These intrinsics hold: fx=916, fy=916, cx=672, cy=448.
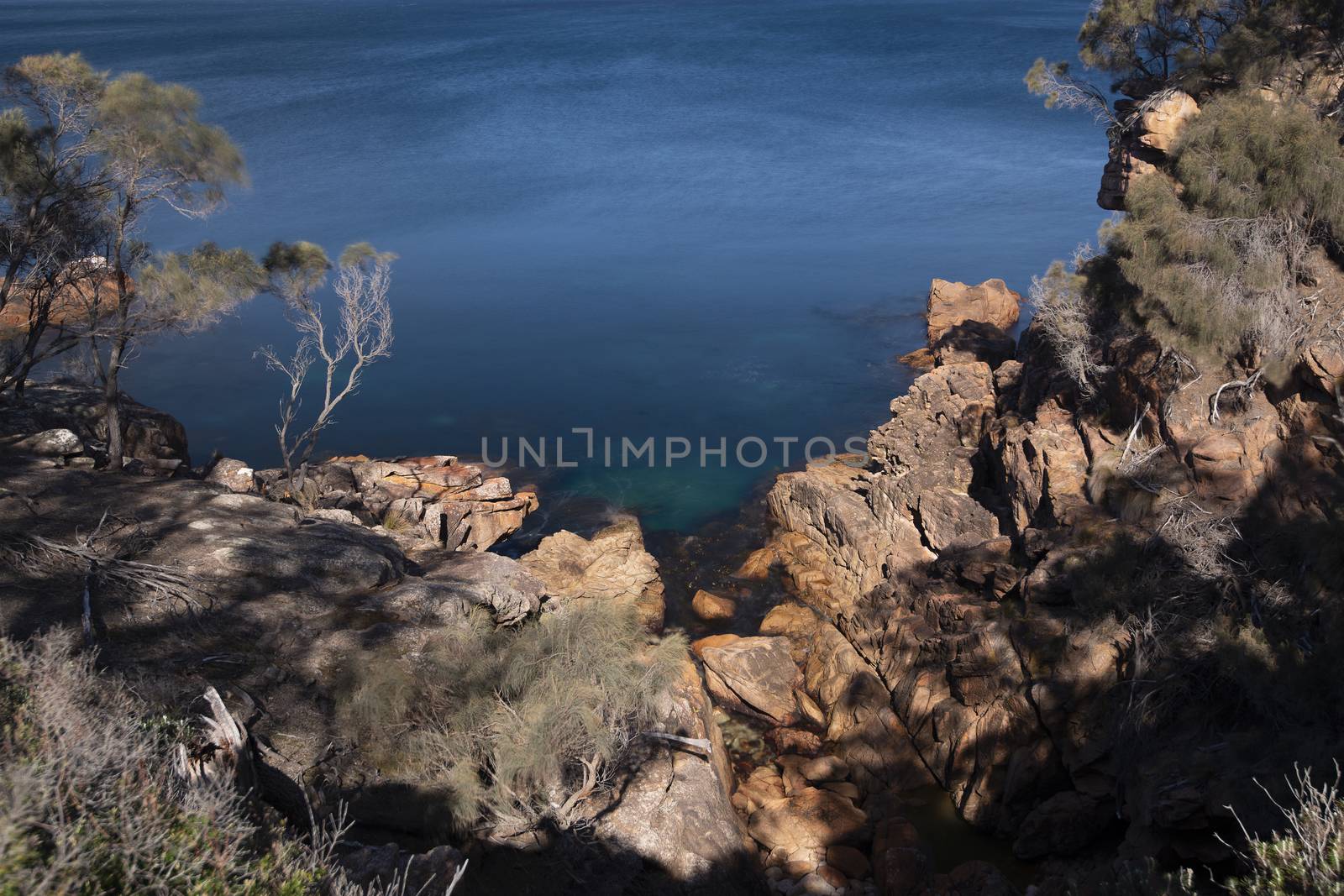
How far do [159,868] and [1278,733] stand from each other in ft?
33.8

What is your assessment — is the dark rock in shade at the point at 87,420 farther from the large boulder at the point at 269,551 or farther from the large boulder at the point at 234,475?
the large boulder at the point at 269,551

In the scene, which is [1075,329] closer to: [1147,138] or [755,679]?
[1147,138]

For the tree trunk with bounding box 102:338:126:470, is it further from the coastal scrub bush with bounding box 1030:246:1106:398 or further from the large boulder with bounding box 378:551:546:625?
the coastal scrub bush with bounding box 1030:246:1106:398

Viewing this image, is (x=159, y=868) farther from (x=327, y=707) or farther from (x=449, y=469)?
(x=449, y=469)

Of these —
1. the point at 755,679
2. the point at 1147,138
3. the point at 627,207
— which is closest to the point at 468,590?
the point at 755,679

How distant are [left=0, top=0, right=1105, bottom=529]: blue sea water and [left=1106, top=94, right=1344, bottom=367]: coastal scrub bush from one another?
12704 millimetres

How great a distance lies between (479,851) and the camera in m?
9.14

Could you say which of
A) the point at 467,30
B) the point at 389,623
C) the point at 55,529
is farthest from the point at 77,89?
the point at 467,30

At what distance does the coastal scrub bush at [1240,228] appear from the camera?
13.7 m

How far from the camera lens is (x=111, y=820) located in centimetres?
489

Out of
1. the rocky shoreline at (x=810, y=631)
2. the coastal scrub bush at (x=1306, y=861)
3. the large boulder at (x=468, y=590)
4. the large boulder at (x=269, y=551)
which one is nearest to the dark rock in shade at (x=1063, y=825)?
the rocky shoreline at (x=810, y=631)

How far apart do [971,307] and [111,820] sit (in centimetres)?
3521

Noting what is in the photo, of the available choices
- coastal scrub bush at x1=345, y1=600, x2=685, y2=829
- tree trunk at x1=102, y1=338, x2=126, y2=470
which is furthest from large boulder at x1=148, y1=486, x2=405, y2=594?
tree trunk at x1=102, y1=338, x2=126, y2=470

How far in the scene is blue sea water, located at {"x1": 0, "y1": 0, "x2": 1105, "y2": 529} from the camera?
104ft
